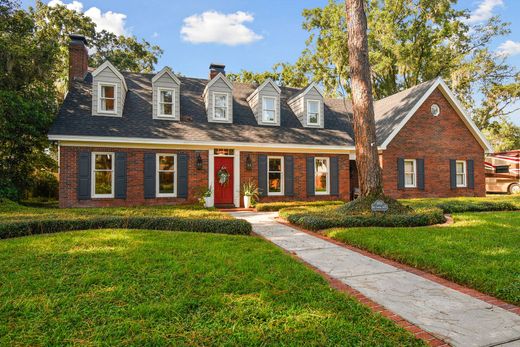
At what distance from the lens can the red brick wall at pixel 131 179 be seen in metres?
11.6

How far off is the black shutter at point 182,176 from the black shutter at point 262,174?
3120 millimetres

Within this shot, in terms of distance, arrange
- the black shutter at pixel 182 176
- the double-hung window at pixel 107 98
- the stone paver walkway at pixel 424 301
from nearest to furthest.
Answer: the stone paver walkway at pixel 424 301 → the black shutter at pixel 182 176 → the double-hung window at pixel 107 98

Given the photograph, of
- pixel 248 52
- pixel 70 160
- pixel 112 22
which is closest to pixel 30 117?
pixel 70 160

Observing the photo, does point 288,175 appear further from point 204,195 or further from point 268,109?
point 204,195

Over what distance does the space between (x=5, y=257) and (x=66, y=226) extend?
2317 millimetres

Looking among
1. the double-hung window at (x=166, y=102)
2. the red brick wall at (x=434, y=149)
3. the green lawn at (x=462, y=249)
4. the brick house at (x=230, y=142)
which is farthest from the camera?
the red brick wall at (x=434, y=149)

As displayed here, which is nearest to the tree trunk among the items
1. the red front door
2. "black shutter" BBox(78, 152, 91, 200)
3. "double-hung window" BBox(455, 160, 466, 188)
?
the red front door

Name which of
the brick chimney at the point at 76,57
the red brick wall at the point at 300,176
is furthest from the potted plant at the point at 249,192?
the brick chimney at the point at 76,57

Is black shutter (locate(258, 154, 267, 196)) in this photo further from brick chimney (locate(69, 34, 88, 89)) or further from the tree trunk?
brick chimney (locate(69, 34, 88, 89))

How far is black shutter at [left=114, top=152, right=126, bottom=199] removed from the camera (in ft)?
39.7

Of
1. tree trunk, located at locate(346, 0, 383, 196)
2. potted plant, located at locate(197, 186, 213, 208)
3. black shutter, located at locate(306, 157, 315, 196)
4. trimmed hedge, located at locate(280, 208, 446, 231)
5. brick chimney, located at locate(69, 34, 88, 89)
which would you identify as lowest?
trimmed hedge, located at locate(280, 208, 446, 231)

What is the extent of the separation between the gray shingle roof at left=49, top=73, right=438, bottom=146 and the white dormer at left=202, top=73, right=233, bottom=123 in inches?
15.5

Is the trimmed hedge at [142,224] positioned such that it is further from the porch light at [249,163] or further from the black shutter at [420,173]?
the black shutter at [420,173]

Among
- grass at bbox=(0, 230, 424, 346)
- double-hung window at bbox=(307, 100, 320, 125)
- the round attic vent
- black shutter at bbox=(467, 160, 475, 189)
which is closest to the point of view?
grass at bbox=(0, 230, 424, 346)
